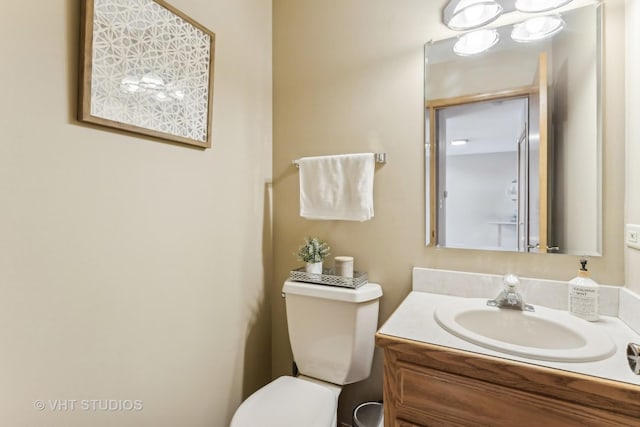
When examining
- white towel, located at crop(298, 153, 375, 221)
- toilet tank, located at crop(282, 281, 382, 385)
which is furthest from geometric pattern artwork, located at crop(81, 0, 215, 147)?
toilet tank, located at crop(282, 281, 382, 385)

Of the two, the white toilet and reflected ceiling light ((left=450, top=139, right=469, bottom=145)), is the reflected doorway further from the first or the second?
the white toilet

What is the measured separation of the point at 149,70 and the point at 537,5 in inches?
54.5

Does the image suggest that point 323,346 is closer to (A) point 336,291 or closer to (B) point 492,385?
(A) point 336,291

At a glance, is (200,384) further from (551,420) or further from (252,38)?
(252,38)

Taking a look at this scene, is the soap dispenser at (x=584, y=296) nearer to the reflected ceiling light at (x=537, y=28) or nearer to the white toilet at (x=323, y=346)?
the white toilet at (x=323, y=346)

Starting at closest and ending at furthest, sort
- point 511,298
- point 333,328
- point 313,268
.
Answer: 1. point 511,298
2. point 333,328
3. point 313,268

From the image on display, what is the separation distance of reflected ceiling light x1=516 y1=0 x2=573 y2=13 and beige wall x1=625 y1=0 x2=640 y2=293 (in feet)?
0.64

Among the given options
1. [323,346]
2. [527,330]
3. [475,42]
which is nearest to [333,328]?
[323,346]

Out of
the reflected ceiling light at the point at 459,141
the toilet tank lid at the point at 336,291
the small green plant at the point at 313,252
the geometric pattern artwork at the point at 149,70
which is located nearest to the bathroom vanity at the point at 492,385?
the toilet tank lid at the point at 336,291

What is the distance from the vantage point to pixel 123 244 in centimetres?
100

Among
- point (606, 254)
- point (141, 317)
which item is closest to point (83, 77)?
point (141, 317)

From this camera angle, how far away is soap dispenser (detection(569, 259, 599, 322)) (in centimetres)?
100

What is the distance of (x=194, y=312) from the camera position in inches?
48.9

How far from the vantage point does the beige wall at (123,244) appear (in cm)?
78
